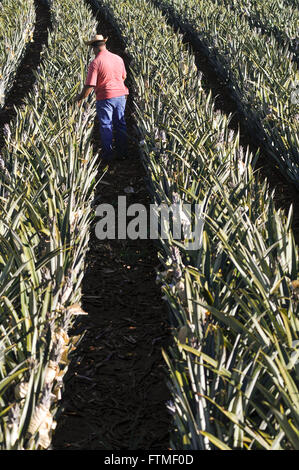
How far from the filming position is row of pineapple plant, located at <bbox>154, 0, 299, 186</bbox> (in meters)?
4.69

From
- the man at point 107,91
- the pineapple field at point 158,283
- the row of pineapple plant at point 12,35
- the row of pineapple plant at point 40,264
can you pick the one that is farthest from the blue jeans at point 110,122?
the row of pineapple plant at point 12,35

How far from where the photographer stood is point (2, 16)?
947 centimetres

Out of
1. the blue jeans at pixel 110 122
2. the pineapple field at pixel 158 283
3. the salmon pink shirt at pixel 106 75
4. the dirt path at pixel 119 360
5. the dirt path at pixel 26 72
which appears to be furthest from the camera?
the dirt path at pixel 26 72

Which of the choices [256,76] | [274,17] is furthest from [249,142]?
[274,17]

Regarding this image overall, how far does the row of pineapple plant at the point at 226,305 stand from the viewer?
1.73 meters

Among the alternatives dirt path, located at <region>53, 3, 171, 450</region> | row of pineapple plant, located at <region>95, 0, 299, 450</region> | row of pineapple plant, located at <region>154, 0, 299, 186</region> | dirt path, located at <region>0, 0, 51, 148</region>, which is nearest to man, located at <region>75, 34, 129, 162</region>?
dirt path, located at <region>0, 0, 51, 148</region>

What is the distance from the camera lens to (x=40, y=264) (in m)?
2.50

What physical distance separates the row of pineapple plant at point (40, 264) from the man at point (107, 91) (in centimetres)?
Answer: 32

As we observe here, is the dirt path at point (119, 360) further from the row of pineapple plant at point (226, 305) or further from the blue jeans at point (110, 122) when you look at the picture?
the blue jeans at point (110, 122)

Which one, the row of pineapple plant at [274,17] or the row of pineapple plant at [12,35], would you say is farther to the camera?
the row of pineapple plant at [274,17]

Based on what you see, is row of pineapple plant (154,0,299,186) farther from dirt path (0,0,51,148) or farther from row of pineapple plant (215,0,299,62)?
dirt path (0,0,51,148)

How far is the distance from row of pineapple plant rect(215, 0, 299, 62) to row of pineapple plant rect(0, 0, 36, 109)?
3329 mm

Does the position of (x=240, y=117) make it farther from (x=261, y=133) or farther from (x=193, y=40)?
(x=193, y=40)
